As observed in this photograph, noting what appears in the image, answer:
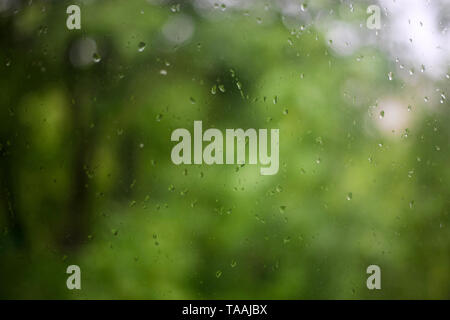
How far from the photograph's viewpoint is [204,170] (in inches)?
32.0

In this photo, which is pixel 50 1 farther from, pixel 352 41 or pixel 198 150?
pixel 352 41

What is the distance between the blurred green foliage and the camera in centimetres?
78

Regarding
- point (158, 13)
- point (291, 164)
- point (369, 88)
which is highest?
point (158, 13)

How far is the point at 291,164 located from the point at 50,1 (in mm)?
554

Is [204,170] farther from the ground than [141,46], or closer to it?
closer to it

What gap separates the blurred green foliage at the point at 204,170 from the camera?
781mm

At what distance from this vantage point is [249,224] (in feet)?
2.72

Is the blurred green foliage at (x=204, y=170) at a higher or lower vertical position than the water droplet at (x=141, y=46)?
lower

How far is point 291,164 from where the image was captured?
836 mm

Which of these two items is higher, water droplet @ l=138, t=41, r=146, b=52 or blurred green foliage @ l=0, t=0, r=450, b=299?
water droplet @ l=138, t=41, r=146, b=52
